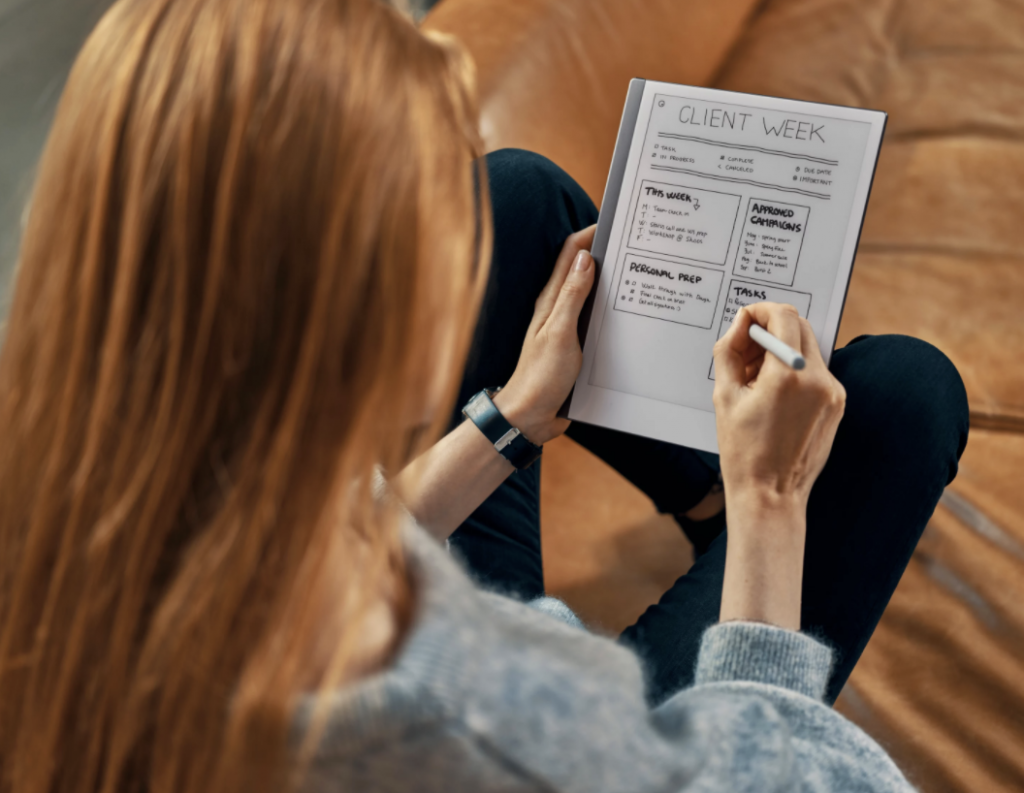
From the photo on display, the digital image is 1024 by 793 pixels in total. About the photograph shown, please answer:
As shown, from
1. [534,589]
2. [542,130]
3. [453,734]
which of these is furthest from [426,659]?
[542,130]

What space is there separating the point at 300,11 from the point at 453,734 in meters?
0.31

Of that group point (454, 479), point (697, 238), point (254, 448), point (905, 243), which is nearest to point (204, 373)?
point (254, 448)

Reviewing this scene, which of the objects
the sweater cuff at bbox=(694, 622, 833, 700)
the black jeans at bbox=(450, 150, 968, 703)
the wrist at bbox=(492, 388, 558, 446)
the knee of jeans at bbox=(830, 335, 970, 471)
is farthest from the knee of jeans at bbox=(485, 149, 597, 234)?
the sweater cuff at bbox=(694, 622, 833, 700)

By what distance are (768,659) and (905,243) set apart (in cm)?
73

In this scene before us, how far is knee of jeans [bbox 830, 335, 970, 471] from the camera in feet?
1.98

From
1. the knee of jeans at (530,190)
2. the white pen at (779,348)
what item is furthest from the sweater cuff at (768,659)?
the knee of jeans at (530,190)

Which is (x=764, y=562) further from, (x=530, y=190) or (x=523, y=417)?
(x=530, y=190)

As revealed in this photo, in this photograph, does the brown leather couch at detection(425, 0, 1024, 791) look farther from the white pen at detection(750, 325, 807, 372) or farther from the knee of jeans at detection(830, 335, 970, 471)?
the white pen at detection(750, 325, 807, 372)

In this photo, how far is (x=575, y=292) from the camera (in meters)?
0.68

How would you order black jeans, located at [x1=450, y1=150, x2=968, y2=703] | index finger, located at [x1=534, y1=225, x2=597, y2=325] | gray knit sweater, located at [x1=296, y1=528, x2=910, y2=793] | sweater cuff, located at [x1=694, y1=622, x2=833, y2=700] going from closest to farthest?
gray knit sweater, located at [x1=296, y1=528, x2=910, y2=793]
sweater cuff, located at [x1=694, y1=622, x2=833, y2=700]
black jeans, located at [x1=450, y1=150, x2=968, y2=703]
index finger, located at [x1=534, y1=225, x2=597, y2=325]

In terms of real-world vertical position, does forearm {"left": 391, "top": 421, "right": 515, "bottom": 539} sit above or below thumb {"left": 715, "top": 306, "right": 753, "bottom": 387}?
below

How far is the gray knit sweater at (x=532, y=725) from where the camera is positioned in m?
0.32

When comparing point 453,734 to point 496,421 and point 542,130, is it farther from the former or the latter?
point 542,130

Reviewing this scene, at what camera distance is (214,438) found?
0.35 meters
